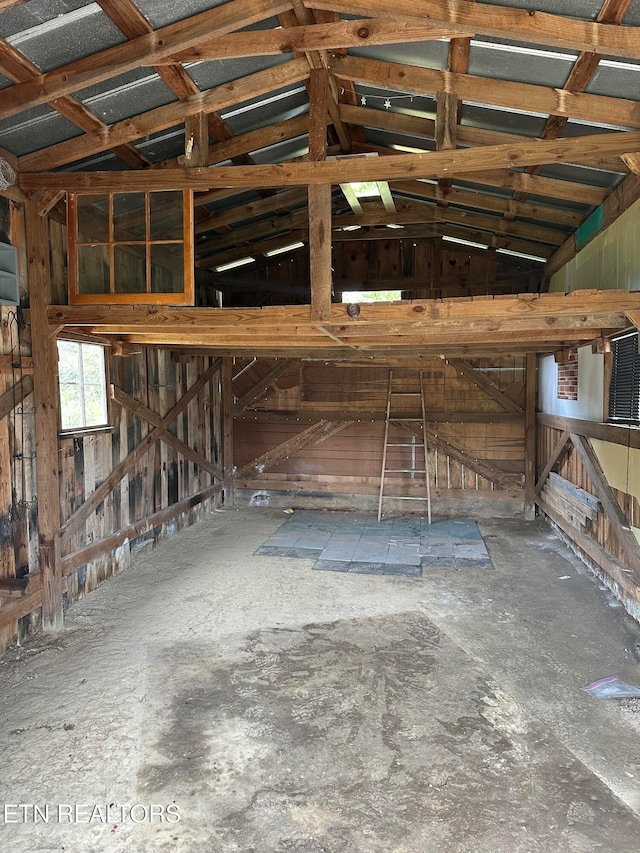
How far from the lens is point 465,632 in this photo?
4238mm

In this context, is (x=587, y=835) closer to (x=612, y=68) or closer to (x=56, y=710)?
(x=56, y=710)

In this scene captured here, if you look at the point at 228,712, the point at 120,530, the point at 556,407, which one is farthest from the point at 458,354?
the point at 228,712

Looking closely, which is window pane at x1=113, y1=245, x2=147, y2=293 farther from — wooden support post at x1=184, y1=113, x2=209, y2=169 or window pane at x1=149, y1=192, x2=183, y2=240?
wooden support post at x1=184, y1=113, x2=209, y2=169

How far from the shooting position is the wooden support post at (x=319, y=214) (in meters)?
4.00

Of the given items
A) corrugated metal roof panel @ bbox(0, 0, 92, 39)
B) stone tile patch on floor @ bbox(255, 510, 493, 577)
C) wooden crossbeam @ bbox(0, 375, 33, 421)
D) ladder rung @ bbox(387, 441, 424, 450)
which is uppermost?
corrugated metal roof panel @ bbox(0, 0, 92, 39)

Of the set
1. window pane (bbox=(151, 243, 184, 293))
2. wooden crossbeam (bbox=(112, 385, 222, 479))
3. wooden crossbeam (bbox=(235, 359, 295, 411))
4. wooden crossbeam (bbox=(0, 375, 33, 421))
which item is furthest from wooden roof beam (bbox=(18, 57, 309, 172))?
wooden crossbeam (bbox=(235, 359, 295, 411))

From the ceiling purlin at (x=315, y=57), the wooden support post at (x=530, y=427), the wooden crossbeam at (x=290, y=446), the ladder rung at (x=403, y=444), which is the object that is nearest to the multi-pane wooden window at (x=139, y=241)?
the ceiling purlin at (x=315, y=57)

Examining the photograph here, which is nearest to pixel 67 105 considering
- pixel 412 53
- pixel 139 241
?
pixel 139 241

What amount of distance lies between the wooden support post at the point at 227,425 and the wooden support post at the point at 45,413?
14.6 feet

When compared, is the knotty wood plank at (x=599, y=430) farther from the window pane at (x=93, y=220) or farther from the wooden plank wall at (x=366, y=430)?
the window pane at (x=93, y=220)

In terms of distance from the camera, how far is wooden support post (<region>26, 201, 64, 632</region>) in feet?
13.9

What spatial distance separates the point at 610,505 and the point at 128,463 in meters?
4.82

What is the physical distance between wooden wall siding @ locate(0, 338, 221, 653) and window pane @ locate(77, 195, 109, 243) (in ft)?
2.99

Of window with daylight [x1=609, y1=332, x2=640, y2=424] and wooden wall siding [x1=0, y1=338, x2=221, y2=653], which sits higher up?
window with daylight [x1=609, y1=332, x2=640, y2=424]
